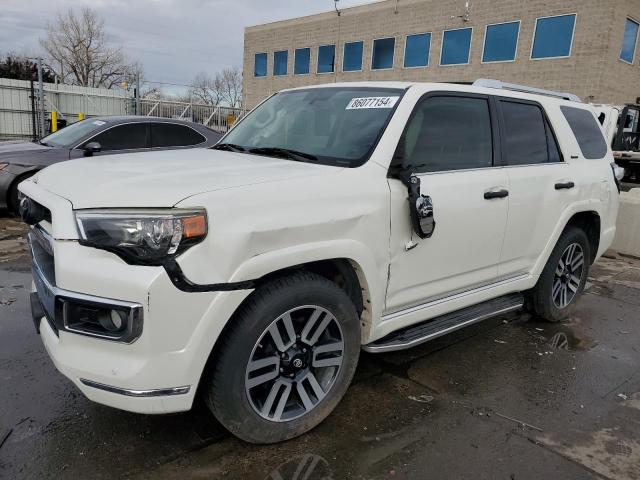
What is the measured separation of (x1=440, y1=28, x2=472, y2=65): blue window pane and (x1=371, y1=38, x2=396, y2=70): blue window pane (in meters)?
3.25

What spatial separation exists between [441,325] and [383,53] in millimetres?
26552

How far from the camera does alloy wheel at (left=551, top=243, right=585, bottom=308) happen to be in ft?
15.0

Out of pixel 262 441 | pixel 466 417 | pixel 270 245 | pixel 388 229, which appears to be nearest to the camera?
pixel 270 245

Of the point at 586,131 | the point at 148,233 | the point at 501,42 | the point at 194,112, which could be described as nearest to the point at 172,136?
the point at 586,131

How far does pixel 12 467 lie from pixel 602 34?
876 inches

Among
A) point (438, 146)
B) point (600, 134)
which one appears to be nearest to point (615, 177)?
point (600, 134)

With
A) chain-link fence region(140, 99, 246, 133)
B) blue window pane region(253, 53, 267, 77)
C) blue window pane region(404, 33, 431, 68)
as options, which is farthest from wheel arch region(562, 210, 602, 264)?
blue window pane region(253, 53, 267, 77)

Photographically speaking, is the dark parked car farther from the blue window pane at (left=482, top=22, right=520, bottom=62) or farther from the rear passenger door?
the blue window pane at (left=482, top=22, right=520, bottom=62)

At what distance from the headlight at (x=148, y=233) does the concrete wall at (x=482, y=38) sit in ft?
68.7

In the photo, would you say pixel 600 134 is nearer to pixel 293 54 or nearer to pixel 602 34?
pixel 602 34

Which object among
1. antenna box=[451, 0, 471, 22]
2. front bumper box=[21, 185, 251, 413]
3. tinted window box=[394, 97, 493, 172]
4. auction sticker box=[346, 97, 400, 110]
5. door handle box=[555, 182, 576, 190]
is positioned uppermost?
antenna box=[451, 0, 471, 22]

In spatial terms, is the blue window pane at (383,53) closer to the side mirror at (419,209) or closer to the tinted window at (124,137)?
the tinted window at (124,137)

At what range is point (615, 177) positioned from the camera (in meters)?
4.90

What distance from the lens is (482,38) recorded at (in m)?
23.0
